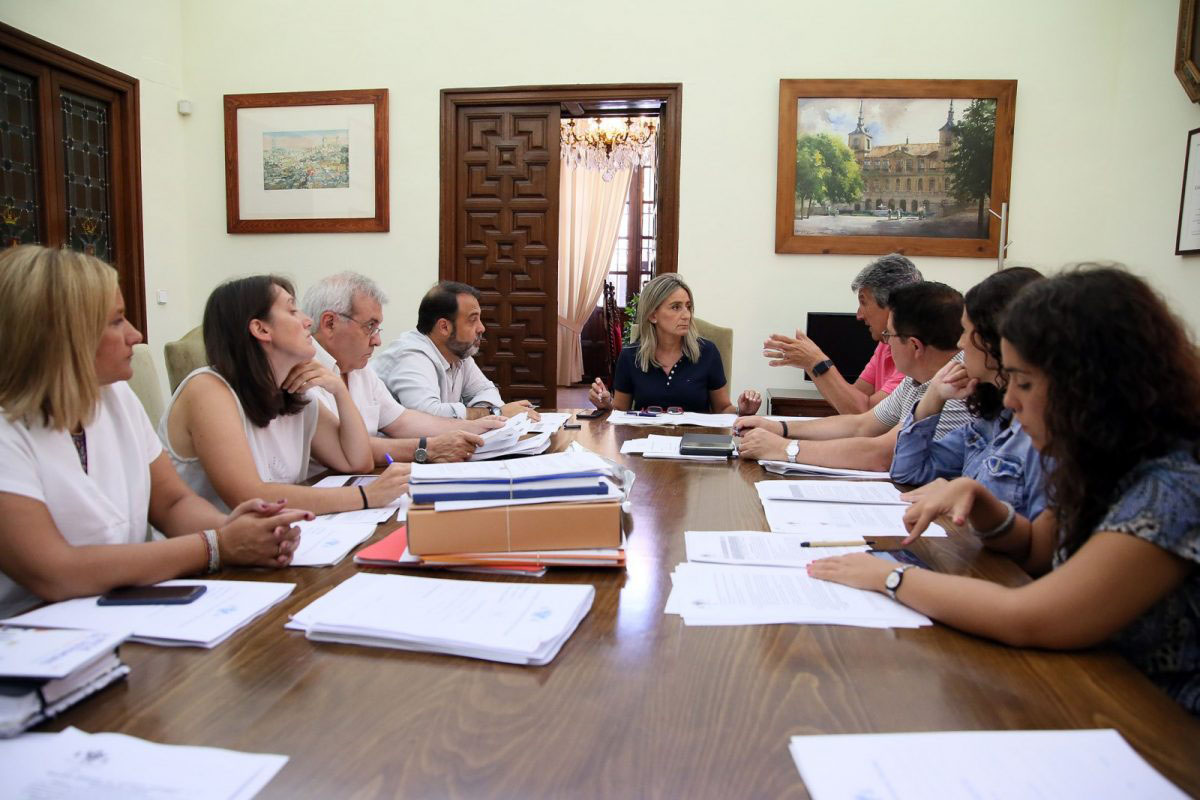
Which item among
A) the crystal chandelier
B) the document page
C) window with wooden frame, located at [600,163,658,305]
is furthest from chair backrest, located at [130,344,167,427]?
window with wooden frame, located at [600,163,658,305]

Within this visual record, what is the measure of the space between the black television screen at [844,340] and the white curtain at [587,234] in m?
4.73

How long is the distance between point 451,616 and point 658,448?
4.58ft

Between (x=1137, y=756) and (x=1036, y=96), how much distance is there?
4.60 meters

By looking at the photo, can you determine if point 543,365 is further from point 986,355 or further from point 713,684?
point 713,684

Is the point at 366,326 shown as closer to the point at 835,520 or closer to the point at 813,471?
the point at 813,471

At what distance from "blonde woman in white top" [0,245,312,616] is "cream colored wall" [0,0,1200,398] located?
11.9 feet

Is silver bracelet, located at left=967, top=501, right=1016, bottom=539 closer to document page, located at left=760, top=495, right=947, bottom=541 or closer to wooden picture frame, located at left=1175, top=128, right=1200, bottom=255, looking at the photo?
document page, located at left=760, top=495, right=947, bottom=541

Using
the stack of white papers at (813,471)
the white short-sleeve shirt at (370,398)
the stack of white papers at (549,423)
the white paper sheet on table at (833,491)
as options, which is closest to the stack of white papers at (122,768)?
the white paper sheet on table at (833,491)

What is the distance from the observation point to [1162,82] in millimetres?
4031

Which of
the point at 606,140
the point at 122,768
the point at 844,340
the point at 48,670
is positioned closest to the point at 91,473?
the point at 48,670

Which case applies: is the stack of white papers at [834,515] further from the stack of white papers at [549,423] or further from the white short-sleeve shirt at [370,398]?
the white short-sleeve shirt at [370,398]

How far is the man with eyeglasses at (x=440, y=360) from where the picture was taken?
3051 mm

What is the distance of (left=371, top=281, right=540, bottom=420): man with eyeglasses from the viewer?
3.05 metres

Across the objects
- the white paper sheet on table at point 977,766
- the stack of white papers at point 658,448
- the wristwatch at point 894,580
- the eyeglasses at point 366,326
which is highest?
the eyeglasses at point 366,326
